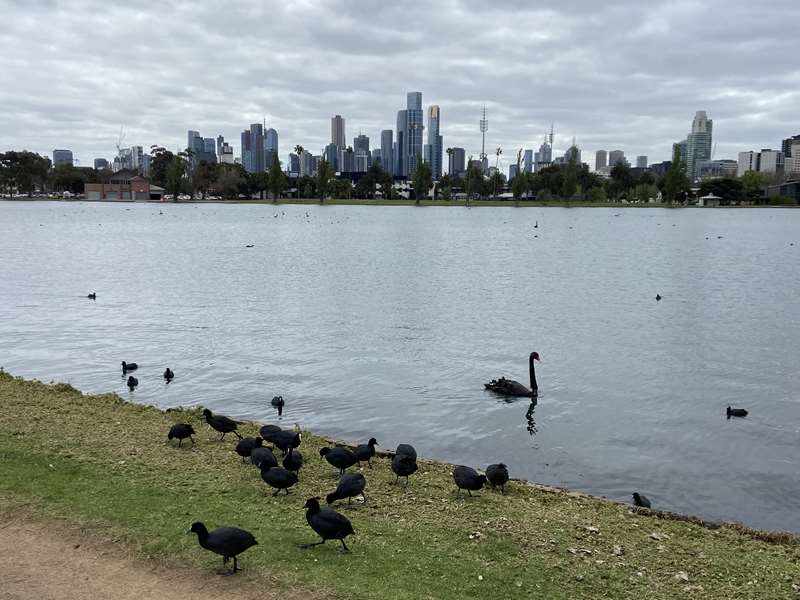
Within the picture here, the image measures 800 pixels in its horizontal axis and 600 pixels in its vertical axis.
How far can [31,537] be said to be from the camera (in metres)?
9.01

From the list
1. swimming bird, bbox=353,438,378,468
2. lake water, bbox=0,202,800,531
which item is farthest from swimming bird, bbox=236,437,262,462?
lake water, bbox=0,202,800,531

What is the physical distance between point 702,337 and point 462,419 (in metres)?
16.7

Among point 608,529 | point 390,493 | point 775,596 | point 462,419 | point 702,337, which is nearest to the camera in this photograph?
point 775,596

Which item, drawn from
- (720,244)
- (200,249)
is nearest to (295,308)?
(200,249)

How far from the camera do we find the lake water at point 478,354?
16359 millimetres

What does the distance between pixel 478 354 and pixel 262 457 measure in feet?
51.3

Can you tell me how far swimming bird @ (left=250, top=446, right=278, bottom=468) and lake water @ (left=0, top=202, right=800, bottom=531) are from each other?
4964 mm

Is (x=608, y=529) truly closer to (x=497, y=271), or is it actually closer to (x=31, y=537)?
(x=31, y=537)

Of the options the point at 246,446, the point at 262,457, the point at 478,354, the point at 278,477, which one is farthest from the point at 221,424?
the point at 478,354

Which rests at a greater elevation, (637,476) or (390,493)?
(390,493)

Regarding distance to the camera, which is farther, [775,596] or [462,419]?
[462,419]

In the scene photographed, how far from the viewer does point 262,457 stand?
1193 cm

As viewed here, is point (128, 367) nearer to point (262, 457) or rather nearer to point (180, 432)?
point (180, 432)

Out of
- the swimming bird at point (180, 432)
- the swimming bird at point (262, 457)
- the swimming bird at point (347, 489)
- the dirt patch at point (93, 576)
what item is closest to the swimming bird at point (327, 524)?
the dirt patch at point (93, 576)
